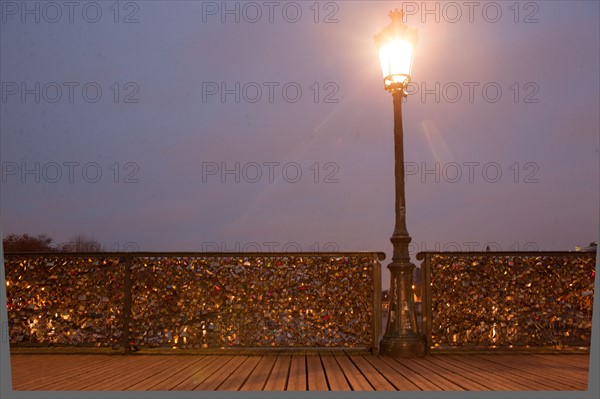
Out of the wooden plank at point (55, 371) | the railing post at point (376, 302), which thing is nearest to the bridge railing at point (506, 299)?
the railing post at point (376, 302)

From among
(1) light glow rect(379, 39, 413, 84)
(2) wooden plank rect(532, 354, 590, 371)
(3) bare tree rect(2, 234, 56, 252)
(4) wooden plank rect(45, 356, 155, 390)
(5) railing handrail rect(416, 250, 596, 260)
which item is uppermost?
(1) light glow rect(379, 39, 413, 84)

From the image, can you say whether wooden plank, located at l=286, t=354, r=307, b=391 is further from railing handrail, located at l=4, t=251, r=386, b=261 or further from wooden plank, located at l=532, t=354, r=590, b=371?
wooden plank, located at l=532, t=354, r=590, b=371

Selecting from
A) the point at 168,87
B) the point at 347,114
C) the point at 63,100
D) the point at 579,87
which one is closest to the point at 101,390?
the point at 63,100

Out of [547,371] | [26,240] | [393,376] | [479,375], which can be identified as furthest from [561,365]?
[26,240]

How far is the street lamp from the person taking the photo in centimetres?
668

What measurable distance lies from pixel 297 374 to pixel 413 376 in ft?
3.57

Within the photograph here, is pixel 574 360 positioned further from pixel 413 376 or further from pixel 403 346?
pixel 413 376

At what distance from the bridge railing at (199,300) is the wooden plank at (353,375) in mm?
713

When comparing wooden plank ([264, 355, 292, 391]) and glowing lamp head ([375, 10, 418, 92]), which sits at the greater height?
glowing lamp head ([375, 10, 418, 92])

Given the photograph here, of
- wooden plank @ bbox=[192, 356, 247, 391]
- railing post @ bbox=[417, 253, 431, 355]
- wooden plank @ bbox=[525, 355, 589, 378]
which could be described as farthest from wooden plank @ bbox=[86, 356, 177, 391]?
wooden plank @ bbox=[525, 355, 589, 378]

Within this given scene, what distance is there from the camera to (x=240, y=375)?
16.4 ft

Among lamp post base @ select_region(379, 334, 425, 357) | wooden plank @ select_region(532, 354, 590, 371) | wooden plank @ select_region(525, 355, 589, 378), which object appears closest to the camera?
wooden plank @ select_region(525, 355, 589, 378)

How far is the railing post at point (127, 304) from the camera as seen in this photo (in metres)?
6.84

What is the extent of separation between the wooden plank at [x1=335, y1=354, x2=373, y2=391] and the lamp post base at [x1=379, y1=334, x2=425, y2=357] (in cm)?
55
